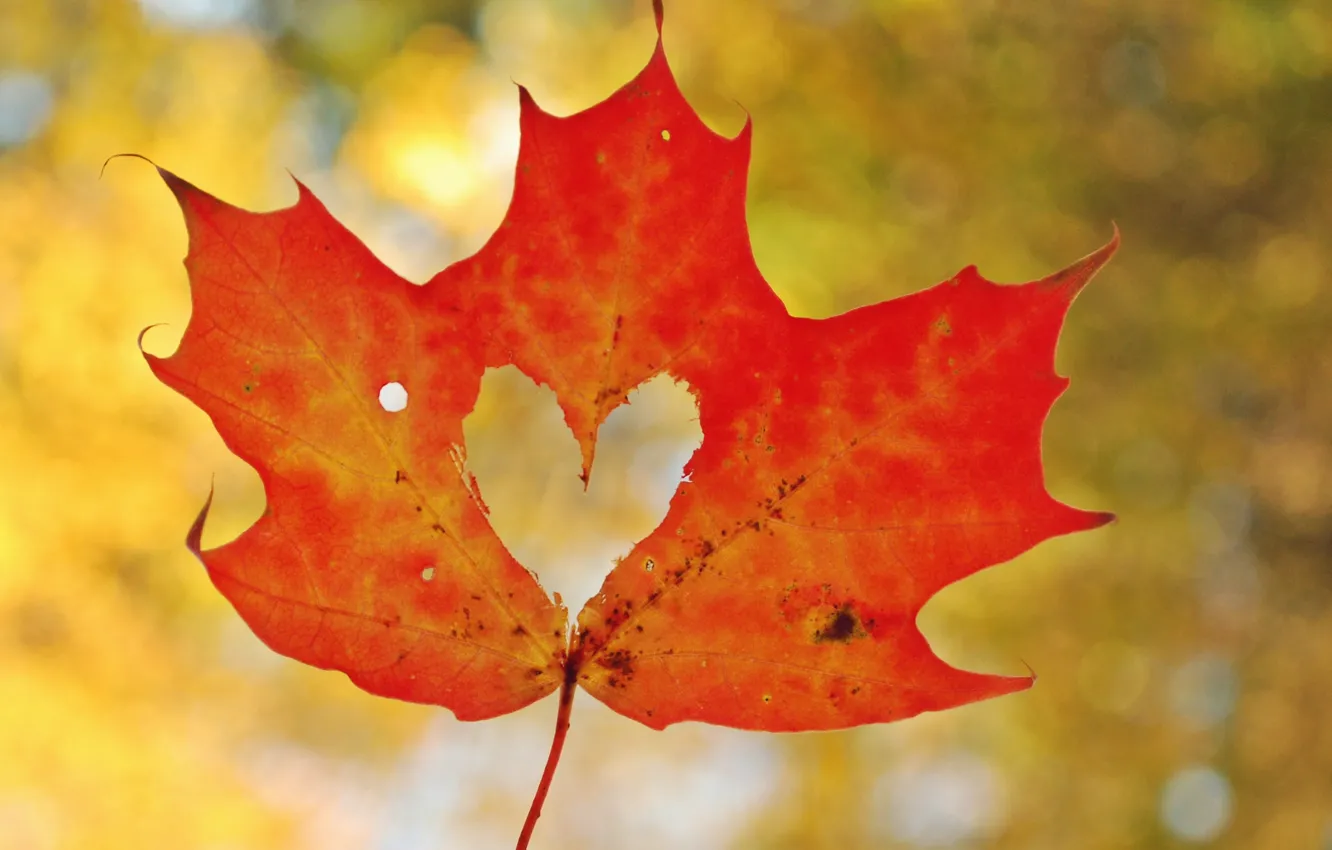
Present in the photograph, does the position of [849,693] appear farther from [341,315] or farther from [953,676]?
[341,315]

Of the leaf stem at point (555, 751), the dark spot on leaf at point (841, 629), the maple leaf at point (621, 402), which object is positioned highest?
the maple leaf at point (621, 402)

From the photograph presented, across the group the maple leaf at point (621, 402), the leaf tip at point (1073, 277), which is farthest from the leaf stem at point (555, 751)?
the leaf tip at point (1073, 277)

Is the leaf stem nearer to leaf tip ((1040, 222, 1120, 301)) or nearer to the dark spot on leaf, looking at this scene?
the dark spot on leaf

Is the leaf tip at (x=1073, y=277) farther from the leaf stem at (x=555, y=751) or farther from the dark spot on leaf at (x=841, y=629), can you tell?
the leaf stem at (x=555, y=751)

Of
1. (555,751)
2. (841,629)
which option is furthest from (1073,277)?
(555,751)

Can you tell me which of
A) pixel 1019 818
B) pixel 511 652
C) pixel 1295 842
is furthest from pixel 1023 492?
pixel 1295 842

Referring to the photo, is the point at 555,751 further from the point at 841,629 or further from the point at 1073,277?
the point at 1073,277

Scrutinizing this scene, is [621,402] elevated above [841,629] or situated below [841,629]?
above

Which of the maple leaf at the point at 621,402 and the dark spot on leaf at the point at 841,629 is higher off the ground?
the maple leaf at the point at 621,402
